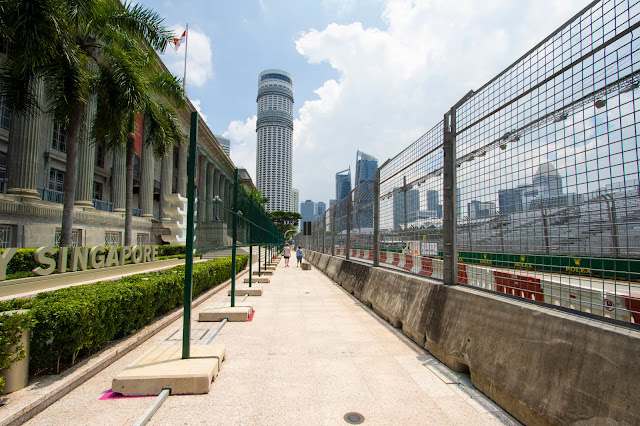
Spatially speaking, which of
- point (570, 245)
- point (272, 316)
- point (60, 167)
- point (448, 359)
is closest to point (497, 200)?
point (570, 245)

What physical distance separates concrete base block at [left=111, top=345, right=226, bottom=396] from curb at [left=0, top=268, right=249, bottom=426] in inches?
18.7

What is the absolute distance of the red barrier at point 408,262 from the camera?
22.1 ft

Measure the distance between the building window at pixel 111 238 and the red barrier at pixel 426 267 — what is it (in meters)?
21.5

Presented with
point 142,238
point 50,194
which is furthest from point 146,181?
point 50,194

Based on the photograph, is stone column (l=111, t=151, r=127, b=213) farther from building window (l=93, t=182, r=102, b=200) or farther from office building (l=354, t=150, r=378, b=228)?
office building (l=354, t=150, r=378, b=228)

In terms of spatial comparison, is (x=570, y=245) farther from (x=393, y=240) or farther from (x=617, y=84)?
(x=393, y=240)

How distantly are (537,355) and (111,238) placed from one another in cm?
2508

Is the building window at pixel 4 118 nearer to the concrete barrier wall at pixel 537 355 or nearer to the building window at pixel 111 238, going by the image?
the building window at pixel 111 238

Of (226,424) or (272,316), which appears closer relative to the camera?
(226,424)

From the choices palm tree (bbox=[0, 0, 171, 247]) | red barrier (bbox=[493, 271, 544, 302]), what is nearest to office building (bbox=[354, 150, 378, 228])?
red barrier (bbox=[493, 271, 544, 302])

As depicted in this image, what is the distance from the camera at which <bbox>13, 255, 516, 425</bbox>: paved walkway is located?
292 centimetres

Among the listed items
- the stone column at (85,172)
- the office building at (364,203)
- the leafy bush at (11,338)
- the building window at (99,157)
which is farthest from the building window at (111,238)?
the leafy bush at (11,338)

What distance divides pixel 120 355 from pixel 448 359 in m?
4.28

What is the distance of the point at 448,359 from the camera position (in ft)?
13.3
